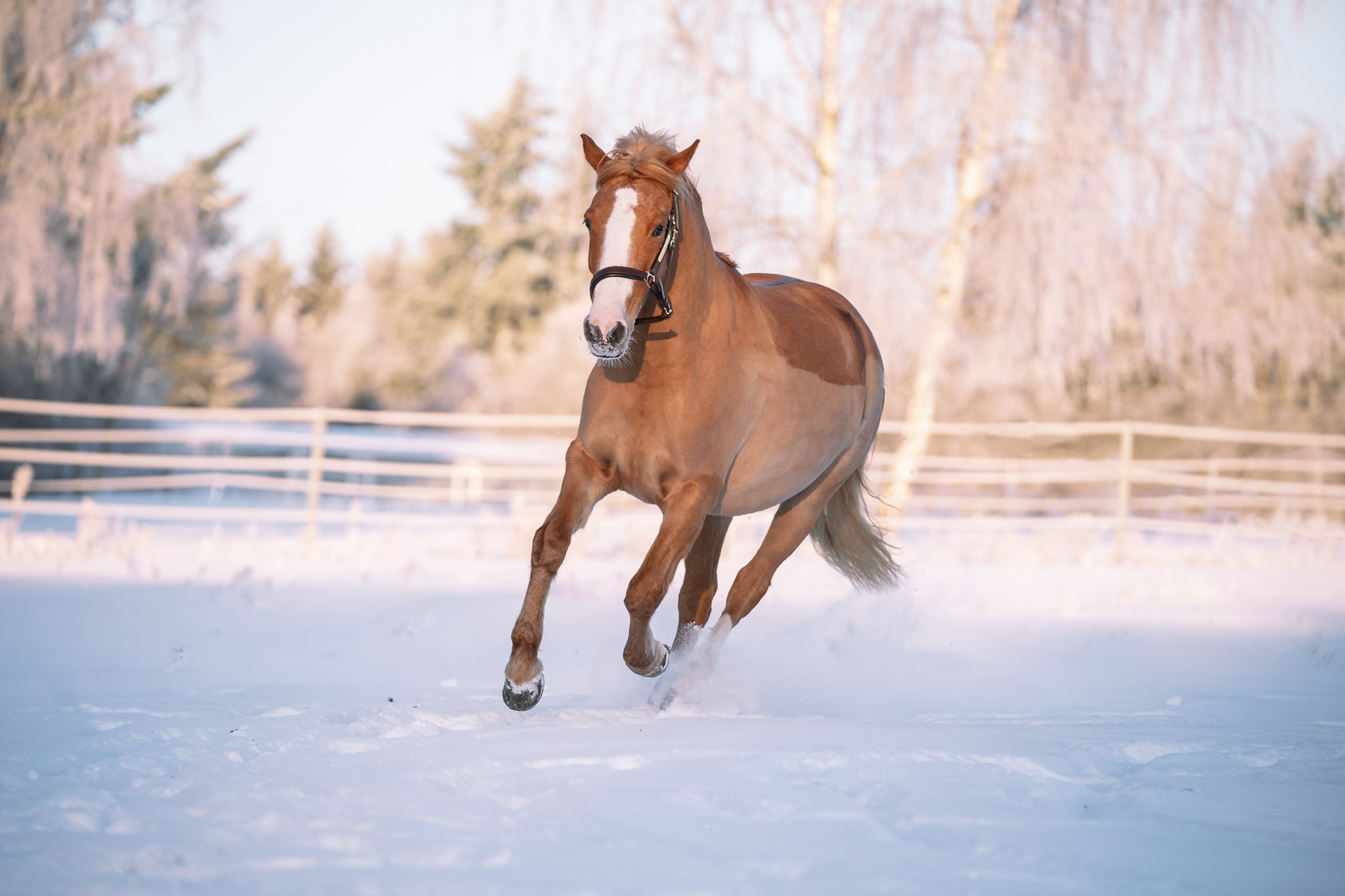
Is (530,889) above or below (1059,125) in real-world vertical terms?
below

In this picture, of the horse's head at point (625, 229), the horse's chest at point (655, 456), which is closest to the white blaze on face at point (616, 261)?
the horse's head at point (625, 229)

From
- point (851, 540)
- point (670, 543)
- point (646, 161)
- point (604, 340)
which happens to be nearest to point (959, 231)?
point (851, 540)

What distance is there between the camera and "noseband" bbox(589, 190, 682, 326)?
9.39 feet

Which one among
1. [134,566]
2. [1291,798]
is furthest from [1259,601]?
[134,566]

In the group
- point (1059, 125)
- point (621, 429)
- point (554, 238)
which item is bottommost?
point (621, 429)

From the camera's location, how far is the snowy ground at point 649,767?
6.12 feet

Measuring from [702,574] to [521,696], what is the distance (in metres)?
1.30

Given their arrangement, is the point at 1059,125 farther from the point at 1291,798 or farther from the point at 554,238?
the point at 1291,798

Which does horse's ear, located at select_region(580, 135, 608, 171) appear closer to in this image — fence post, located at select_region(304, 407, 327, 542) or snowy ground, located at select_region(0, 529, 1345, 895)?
snowy ground, located at select_region(0, 529, 1345, 895)

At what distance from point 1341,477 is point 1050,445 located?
4.86m

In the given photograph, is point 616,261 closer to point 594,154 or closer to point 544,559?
point 594,154

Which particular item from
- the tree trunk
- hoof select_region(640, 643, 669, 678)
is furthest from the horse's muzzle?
the tree trunk

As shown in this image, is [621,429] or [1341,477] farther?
[1341,477]

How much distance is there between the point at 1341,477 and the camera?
17.6 m
